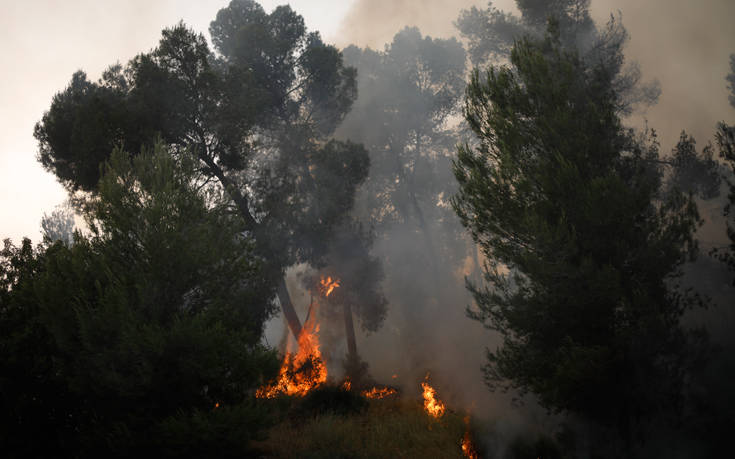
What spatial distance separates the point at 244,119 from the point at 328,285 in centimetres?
1029

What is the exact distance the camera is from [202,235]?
991 centimetres

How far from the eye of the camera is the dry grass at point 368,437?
1190 centimetres

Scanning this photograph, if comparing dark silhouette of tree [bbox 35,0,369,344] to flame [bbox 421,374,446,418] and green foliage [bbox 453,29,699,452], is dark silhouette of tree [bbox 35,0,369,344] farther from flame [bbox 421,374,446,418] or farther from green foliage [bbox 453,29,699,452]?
green foliage [bbox 453,29,699,452]

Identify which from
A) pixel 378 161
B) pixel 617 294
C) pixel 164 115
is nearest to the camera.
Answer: pixel 617 294

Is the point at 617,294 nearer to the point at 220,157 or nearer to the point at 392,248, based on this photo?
the point at 220,157

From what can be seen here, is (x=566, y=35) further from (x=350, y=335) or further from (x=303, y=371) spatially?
(x=303, y=371)

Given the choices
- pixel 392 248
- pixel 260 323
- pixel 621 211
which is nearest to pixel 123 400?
pixel 260 323

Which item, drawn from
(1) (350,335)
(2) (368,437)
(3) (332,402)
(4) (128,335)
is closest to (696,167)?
(2) (368,437)

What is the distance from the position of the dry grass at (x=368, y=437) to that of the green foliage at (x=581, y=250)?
14.9 feet

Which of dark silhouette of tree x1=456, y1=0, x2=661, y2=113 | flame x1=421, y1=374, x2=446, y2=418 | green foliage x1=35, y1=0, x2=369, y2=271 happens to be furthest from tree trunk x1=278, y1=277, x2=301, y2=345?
dark silhouette of tree x1=456, y1=0, x2=661, y2=113

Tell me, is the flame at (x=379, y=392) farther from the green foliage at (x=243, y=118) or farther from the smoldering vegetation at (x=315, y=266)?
the green foliage at (x=243, y=118)

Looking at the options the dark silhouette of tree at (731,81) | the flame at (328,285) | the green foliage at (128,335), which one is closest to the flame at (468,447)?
the green foliage at (128,335)

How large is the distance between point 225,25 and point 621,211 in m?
21.5

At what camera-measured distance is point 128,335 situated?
8.05m
